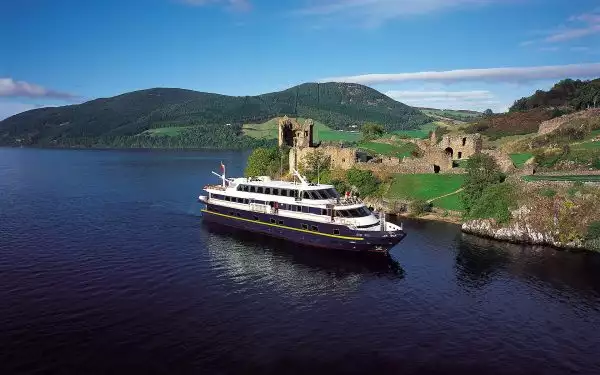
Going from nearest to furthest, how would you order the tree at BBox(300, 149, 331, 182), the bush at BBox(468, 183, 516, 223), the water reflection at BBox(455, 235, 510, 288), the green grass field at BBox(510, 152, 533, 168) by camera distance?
the water reflection at BBox(455, 235, 510, 288) → the bush at BBox(468, 183, 516, 223) → the green grass field at BBox(510, 152, 533, 168) → the tree at BBox(300, 149, 331, 182)

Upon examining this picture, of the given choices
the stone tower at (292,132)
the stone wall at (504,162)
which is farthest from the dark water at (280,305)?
the stone tower at (292,132)

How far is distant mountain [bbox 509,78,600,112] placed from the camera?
13938cm

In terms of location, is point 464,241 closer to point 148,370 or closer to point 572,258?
point 572,258

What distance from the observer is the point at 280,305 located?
36.9 m

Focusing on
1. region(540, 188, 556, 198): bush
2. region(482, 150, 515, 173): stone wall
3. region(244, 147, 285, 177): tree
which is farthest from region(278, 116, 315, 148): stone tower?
region(540, 188, 556, 198): bush

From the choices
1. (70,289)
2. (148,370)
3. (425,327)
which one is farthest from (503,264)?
(70,289)

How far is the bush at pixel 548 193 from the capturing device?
58.3 m

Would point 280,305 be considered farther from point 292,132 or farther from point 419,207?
point 292,132

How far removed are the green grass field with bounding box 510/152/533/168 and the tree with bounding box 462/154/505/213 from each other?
13745 mm

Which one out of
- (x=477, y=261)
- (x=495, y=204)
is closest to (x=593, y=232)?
(x=495, y=204)

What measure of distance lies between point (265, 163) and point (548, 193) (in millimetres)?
60553

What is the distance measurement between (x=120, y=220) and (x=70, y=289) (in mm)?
30291

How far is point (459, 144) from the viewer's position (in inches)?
3706

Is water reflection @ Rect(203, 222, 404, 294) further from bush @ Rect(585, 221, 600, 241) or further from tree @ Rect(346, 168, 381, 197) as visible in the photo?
tree @ Rect(346, 168, 381, 197)
